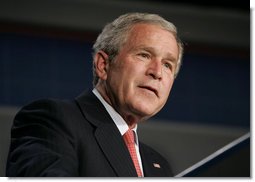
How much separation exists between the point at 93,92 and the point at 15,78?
0.28m

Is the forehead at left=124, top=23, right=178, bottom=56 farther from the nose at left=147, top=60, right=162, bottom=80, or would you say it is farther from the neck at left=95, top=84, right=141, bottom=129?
the neck at left=95, top=84, right=141, bottom=129

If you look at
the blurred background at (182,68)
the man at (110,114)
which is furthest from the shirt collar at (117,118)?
the blurred background at (182,68)

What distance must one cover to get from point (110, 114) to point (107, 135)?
73 mm

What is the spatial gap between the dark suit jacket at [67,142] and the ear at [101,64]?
0.33 feet

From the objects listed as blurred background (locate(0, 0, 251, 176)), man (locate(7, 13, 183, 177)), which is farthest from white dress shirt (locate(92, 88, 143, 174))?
blurred background (locate(0, 0, 251, 176))

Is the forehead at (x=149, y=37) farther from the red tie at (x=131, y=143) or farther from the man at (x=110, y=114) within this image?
the red tie at (x=131, y=143)

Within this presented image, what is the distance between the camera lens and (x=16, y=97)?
5.32 ft

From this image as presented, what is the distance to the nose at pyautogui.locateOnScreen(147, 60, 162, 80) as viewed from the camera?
1.51m

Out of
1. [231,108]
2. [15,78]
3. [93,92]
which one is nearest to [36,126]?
[93,92]

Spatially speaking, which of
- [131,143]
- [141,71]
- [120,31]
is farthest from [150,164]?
[120,31]

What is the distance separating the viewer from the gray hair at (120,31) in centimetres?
149

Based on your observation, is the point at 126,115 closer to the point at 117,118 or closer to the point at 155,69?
the point at 117,118

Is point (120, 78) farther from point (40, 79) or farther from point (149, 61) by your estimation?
point (40, 79)

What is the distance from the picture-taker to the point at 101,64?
153 cm
